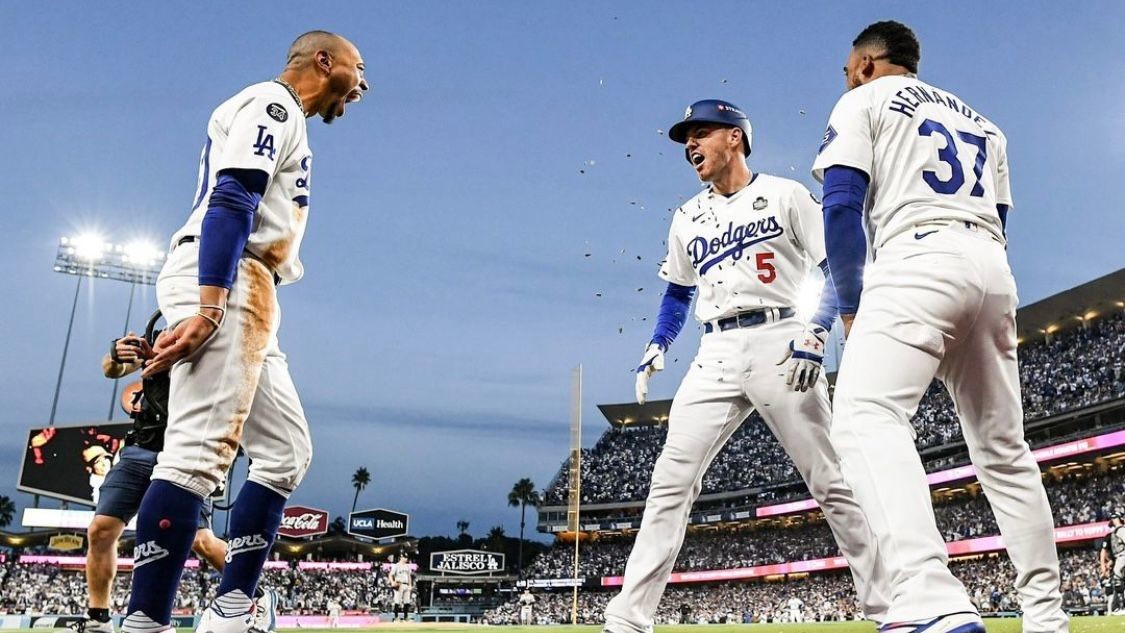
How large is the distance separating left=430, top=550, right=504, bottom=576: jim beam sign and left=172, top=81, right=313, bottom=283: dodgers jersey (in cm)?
6321

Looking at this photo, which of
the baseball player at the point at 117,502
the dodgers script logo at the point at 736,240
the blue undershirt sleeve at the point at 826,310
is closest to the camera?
the blue undershirt sleeve at the point at 826,310

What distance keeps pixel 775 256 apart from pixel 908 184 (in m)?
1.58

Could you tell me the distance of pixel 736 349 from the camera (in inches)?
176

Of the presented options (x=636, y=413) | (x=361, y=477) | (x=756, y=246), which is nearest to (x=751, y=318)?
(x=756, y=246)

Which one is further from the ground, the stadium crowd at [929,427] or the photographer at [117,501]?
the stadium crowd at [929,427]

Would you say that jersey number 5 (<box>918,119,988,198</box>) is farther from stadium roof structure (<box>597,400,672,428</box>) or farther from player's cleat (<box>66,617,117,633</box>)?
stadium roof structure (<box>597,400,672,428</box>)

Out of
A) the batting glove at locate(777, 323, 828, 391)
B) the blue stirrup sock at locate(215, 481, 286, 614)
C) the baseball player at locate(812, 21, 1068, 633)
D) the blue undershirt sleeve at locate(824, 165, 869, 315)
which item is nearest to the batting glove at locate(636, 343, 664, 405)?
the batting glove at locate(777, 323, 828, 391)

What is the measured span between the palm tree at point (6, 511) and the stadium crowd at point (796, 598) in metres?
65.4

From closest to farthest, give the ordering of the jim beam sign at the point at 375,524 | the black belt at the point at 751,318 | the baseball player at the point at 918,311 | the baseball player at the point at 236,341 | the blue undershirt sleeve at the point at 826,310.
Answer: the baseball player at the point at 918,311 < the baseball player at the point at 236,341 < the blue undershirt sleeve at the point at 826,310 < the black belt at the point at 751,318 < the jim beam sign at the point at 375,524

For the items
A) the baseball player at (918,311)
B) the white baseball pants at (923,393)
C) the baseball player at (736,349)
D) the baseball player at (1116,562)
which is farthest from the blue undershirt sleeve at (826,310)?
the baseball player at (1116,562)

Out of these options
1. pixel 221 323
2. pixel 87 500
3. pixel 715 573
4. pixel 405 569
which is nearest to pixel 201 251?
pixel 221 323

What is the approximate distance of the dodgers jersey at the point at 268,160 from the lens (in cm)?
332

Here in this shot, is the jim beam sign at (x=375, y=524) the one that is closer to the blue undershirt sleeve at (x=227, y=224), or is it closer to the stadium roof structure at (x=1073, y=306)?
the stadium roof structure at (x=1073, y=306)

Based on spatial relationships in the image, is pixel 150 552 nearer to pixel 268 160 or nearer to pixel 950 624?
pixel 268 160
